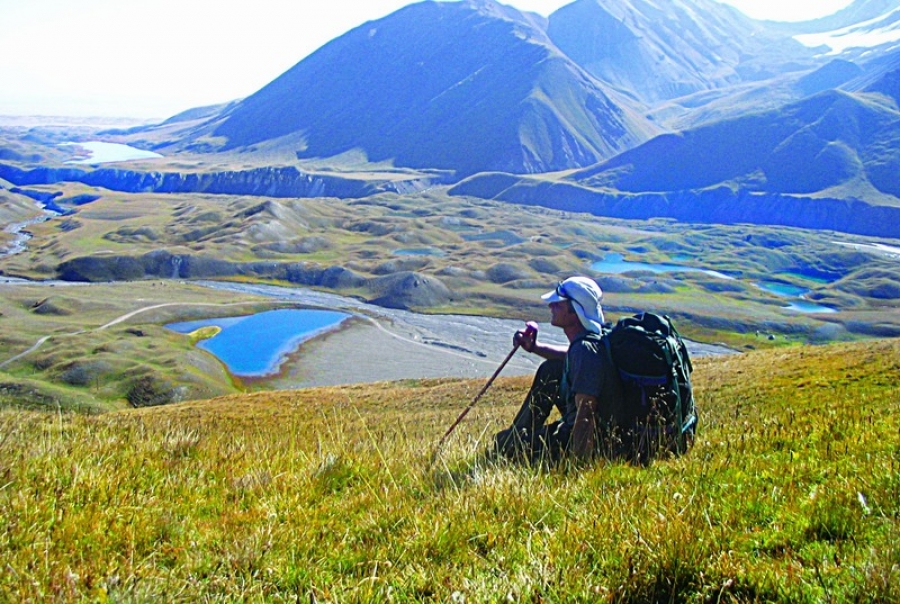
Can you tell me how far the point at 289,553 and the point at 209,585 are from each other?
21.7 inches

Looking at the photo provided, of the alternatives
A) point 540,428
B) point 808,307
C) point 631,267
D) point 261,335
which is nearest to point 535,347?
point 540,428

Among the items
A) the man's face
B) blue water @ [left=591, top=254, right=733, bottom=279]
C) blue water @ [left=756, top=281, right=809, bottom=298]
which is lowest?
blue water @ [left=756, top=281, right=809, bottom=298]

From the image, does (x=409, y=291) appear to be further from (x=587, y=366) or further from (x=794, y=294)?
(x=587, y=366)

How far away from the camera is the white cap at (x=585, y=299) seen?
789 centimetres

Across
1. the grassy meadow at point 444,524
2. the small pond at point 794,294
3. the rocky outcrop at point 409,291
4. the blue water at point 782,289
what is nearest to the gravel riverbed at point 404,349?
the rocky outcrop at point 409,291

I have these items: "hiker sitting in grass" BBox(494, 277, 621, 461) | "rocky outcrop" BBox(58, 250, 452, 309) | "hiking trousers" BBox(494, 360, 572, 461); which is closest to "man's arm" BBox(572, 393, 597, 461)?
"hiker sitting in grass" BBox(494, 277, 621, 461)

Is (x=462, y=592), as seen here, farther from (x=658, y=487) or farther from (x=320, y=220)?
(x=320, y=220)

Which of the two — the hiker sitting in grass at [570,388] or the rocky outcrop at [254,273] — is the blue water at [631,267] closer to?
the rocky outcrop at [254,273]

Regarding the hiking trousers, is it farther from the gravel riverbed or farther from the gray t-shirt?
the gravel riverbed

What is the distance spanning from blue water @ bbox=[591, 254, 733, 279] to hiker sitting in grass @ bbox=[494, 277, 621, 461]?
152603mm

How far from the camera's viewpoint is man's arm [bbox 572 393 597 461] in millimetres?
6703

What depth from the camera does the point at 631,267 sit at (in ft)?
557

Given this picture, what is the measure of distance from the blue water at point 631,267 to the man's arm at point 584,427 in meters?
154

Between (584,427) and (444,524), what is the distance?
2.84m
